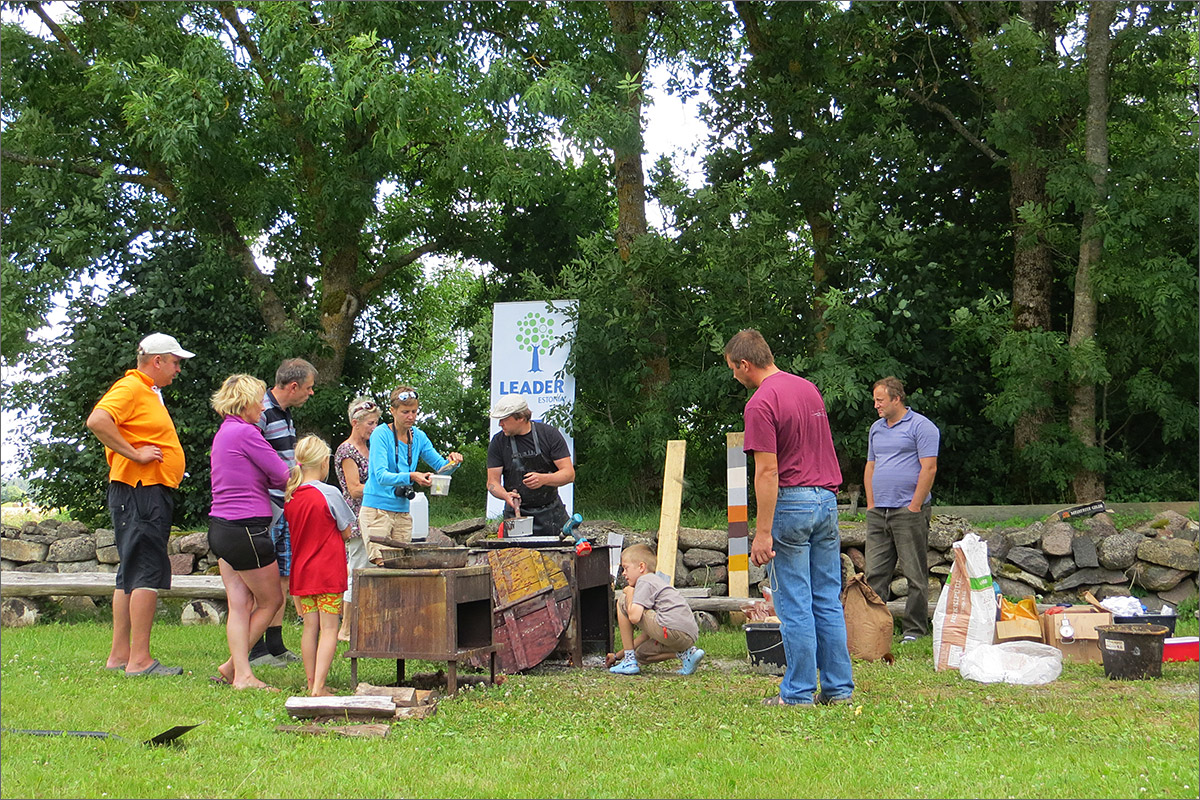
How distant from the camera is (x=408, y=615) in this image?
542cm

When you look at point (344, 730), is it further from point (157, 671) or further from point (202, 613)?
point (202, 613)

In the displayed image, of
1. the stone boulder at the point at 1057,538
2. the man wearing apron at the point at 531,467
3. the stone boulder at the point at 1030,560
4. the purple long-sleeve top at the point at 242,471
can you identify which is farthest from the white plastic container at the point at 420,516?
the stone boulder at the point at 1057,538

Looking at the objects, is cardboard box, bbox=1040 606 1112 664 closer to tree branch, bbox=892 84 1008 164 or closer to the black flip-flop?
the black flip-flop

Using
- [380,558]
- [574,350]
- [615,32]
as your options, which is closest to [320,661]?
[380,558]

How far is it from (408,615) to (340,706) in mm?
836

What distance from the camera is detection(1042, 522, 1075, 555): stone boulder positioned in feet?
29.3

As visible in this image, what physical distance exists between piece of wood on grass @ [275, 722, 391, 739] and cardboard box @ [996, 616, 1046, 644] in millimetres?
3751

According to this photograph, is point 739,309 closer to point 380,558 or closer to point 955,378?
point 955,378

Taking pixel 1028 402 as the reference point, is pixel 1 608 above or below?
below

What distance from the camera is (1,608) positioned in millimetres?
8766

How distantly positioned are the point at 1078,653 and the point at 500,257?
859 cm

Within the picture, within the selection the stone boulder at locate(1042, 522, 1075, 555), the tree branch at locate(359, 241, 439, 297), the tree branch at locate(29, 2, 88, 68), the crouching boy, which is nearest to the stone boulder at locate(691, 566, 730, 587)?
the stone boulder at locate(1042, 522, 1075, 555)

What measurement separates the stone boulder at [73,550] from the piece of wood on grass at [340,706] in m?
6.59

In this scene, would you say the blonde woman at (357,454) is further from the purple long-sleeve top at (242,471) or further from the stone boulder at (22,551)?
the stone boulder at (22,551)
